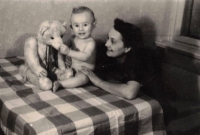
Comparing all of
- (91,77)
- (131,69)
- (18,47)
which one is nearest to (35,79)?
(91,77)

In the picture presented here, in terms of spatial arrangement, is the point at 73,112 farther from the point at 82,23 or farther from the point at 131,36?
the point at 131,36

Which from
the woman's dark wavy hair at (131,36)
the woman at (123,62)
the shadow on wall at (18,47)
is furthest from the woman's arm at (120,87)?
the shadow on wall at (18,47)

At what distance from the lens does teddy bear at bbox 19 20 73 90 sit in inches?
36.1

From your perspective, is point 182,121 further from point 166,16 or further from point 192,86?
point 166,16

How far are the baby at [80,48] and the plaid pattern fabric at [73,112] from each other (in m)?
0.03

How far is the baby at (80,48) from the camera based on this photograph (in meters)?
0.96

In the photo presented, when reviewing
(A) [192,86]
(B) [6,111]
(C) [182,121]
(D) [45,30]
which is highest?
(D) [45,30]

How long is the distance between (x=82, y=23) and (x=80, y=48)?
0.38 ft

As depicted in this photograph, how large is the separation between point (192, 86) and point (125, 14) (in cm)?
62

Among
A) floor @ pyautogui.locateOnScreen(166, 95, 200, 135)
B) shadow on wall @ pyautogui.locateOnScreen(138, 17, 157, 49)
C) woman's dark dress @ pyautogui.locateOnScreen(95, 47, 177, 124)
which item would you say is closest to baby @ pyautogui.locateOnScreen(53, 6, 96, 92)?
woman's dark dress @ pyautogui.locateOnScreen(95, 47, 177, 124)

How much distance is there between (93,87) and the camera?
39.8 inches

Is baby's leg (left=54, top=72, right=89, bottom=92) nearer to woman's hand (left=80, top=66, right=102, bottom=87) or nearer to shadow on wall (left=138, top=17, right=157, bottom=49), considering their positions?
woman's hand (left=80, top=66, right=102, bottom=87)

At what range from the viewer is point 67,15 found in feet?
4.73

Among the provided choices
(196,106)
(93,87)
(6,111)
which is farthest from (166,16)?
(6,111)
